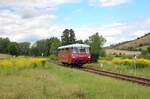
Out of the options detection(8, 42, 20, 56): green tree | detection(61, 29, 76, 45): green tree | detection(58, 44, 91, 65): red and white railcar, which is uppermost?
detection(61, 29, 76, 45): green tree

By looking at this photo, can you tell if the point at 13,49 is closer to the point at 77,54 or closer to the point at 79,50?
the point at 79,50

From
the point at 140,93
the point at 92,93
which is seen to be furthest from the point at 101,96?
the point at 140,93

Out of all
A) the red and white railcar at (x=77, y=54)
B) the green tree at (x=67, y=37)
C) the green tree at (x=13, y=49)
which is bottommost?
the red and white railcar at (x=77, y=54)

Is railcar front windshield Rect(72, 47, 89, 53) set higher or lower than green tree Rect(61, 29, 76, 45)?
lower

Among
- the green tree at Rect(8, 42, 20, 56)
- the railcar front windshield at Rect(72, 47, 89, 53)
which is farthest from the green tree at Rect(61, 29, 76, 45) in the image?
the railcar front windshield at Rect(72, 47, 89, 53)

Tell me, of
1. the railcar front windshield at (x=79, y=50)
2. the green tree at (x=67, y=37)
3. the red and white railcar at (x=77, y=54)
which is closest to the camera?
the red and white railcar at (x=77, y=54)

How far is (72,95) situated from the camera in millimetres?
15039

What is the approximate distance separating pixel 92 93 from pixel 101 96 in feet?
3.64

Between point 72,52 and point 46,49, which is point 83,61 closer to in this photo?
point 72,52

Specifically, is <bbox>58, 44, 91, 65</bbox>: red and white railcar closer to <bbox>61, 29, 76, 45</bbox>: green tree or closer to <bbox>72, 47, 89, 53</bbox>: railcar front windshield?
<bbox>72, 47, 89, 53</bbox>: railcar front windshield

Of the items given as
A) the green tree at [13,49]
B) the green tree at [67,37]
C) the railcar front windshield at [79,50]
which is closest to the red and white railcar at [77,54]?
the railcar front windshield at [79,50]

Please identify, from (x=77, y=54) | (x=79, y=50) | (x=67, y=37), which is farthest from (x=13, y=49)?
(x=77, y=54)

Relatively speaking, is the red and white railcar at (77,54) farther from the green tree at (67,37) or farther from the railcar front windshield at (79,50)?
the green tree at (67,37)

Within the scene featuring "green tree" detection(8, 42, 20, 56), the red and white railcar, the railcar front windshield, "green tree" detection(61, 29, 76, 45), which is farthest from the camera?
"green tree" detection(8, 42, 20, 56)
